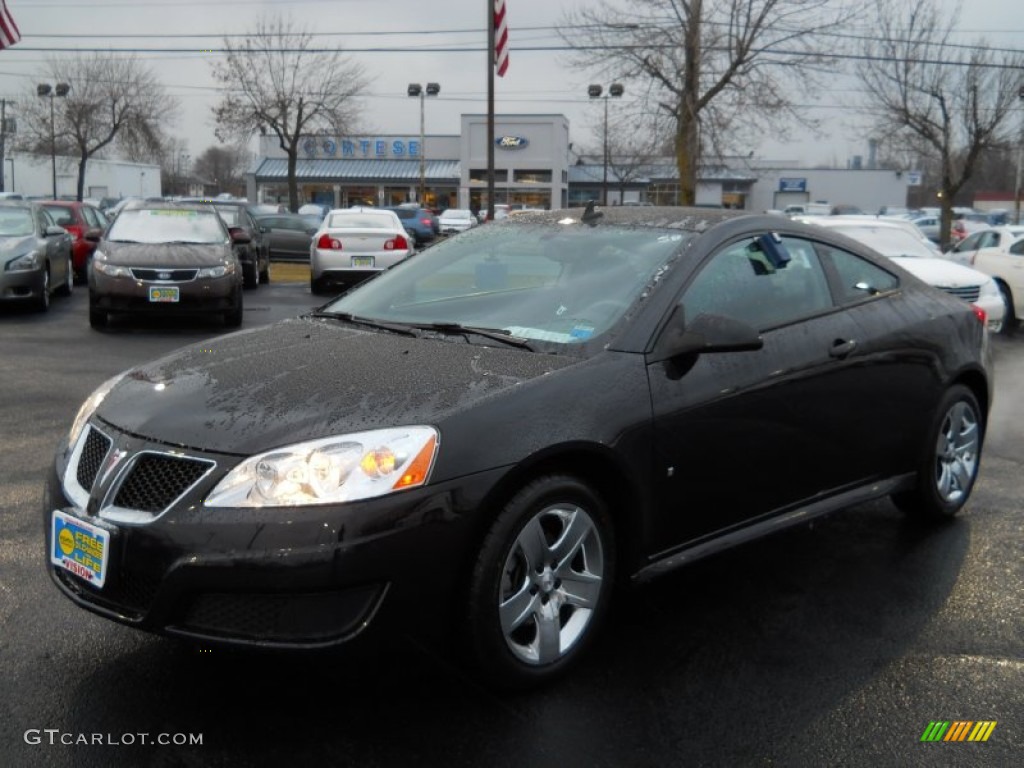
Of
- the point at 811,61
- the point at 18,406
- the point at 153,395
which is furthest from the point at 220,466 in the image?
the point at 811,61

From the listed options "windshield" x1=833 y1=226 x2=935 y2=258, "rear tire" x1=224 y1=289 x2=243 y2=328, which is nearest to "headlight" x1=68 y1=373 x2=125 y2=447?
"rear tire" x1=224 y1=289 x2=243 y2=328

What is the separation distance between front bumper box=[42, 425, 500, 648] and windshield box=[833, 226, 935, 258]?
10.7 m

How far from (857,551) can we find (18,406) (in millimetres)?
5822

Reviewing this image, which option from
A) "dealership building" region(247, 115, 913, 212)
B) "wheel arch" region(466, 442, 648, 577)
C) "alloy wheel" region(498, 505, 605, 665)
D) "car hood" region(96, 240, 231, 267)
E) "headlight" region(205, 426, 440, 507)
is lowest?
"alloy wheel" region(498, 505, 605, 665)

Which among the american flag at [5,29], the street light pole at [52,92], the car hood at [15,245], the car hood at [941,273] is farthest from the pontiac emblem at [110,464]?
the street light pole at [52,92]

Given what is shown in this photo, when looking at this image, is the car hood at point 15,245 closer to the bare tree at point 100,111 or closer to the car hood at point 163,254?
the car hood at point 163,254

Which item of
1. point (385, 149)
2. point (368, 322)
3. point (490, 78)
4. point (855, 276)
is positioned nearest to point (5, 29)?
point (490, 78)

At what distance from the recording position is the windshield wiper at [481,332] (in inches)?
143

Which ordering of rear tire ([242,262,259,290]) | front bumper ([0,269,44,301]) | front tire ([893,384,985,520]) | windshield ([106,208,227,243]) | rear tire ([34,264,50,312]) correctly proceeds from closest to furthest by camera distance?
front tire ([893,384,985,520])
windshield ([106,208,227,243])
front bumper ([0,269,44,301])
rear tire ([34,264,50,312])
rear tire ([242,262,259,290])

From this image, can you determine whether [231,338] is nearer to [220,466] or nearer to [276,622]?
[220,466]

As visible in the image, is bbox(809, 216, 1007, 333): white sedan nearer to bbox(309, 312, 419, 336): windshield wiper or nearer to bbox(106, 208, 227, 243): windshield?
bbox(106, 208, 227, 243): windshield

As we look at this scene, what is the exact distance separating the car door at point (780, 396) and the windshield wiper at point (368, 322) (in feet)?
3.21

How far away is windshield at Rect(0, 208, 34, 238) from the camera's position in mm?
13461

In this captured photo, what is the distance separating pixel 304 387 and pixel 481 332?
2.53 feet
